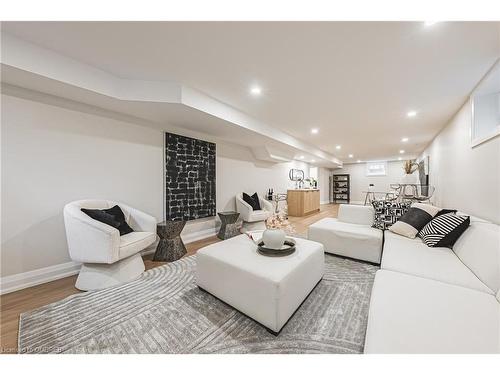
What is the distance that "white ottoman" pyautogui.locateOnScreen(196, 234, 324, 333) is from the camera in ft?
4.41

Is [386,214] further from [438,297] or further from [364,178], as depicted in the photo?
[364,178]

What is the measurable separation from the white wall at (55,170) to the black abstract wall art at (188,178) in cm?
23

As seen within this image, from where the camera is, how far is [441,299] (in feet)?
3.58

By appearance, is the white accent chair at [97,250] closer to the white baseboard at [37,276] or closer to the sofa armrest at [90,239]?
the sofa armrest at [90,239]

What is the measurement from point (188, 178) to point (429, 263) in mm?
3420

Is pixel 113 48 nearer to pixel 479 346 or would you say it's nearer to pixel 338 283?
pixel 479 346

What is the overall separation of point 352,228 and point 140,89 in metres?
3.41

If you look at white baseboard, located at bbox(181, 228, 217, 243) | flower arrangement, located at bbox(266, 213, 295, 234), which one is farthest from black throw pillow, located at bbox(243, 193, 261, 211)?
flower arrangement, located at bbox(266, 213, 295, 234)

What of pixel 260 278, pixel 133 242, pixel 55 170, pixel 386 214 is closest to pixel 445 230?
pixel 386 214

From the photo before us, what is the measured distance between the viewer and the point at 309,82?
2.30 metres

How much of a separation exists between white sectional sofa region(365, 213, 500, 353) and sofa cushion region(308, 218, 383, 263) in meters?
0.63

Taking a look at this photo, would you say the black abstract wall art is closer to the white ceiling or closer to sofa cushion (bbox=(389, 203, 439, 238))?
the white ceiling

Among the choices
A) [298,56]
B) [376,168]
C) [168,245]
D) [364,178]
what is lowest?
[168,245]
